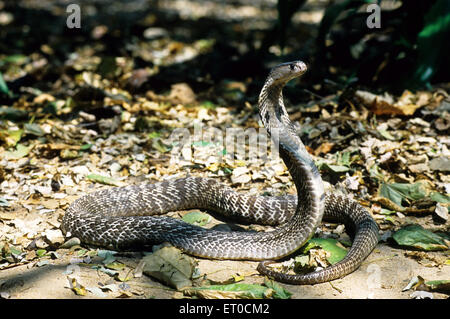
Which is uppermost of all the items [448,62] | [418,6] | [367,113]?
[418,6]

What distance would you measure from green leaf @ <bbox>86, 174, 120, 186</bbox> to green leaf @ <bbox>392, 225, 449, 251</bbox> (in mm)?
3630

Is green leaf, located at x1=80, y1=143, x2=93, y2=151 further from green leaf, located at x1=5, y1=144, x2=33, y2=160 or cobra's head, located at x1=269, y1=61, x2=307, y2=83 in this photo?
cobra's head, located at x1=269, y1=61, x2=307, y2=83

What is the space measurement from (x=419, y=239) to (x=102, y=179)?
4028mm

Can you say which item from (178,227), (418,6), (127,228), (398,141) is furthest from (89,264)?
(418,6)

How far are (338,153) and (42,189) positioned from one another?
402 cm

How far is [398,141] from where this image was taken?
7.44 meters

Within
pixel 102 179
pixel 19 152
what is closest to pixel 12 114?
pixel 19 152

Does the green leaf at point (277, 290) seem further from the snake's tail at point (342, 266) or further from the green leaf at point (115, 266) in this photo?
the green leaf at point (115, 266)

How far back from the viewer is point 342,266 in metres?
4.68

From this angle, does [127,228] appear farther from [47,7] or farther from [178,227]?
[47,7]

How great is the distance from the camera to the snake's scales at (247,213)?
184 inches

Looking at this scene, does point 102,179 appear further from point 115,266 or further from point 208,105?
point 208,105

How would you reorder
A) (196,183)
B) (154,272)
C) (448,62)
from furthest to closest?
1. (448,62)
2. (196,183)
3. (154,272)

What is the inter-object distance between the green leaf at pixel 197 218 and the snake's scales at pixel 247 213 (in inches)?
7.2
